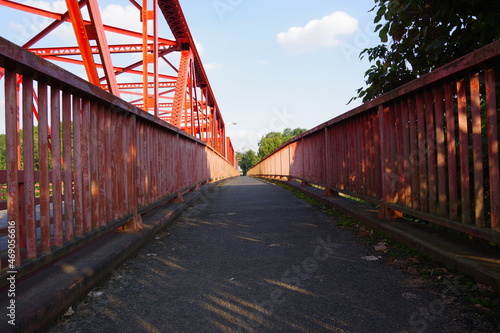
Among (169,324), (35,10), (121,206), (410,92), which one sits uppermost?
(35,10)

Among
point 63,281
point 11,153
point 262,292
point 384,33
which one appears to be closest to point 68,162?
point 11,153

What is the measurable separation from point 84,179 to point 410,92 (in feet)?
9.47

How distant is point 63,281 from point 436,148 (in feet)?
9.72

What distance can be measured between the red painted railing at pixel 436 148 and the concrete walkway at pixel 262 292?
0.61 meters

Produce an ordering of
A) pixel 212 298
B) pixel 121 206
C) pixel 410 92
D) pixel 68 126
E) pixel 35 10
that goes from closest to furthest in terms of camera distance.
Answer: pixel 212 298
pixel 68 126
pixel 410 92
pixel 121 206
pixel 35 10

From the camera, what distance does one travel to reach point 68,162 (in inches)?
96.3

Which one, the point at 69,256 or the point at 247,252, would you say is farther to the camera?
the point at 247,252

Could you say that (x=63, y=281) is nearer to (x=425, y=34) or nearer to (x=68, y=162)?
(x=68, y=162)

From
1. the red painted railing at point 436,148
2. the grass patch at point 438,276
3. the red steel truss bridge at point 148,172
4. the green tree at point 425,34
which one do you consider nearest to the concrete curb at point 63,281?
the red steel truss bridge at point 148,172

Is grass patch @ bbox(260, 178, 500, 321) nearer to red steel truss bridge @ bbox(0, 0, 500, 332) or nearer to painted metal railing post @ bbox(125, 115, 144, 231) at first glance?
red steel truss bridge @ bbox(0, 0, 500, 332)

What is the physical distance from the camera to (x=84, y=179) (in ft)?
8.87

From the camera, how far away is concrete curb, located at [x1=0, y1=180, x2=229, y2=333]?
5.59ft

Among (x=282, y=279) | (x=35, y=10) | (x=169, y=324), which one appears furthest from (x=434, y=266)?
(x=35, y=10)

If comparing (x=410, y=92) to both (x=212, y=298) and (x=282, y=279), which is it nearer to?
(x=282, y=279)
